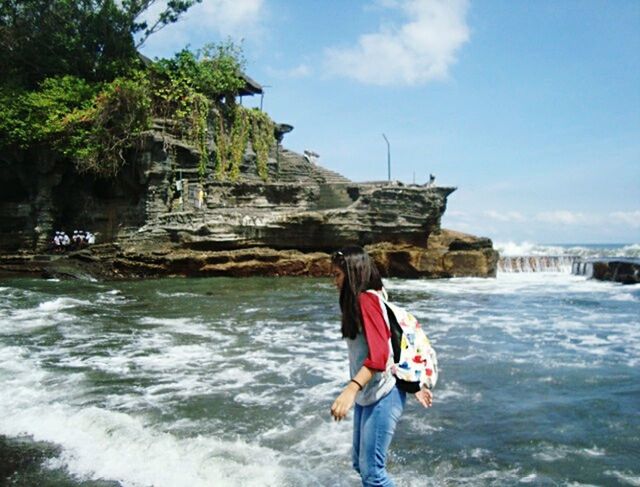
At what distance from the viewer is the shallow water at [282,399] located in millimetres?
4234

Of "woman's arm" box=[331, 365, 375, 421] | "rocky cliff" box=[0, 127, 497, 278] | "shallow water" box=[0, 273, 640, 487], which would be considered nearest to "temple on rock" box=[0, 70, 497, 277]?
"rocky cliff" box=[0, 127, 497, 278]

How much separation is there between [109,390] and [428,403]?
14.6 ft

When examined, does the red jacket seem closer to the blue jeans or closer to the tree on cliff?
the blue jeans

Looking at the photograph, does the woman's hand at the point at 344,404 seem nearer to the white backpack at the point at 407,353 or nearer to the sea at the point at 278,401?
the white backpack at the point at 407,353

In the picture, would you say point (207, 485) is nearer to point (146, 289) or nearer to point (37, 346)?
point (37, 346)

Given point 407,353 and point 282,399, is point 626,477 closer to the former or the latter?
point 407,353

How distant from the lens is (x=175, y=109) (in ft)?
80.3

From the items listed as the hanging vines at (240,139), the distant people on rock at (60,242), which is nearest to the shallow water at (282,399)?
the distant people on rock at (60,242)

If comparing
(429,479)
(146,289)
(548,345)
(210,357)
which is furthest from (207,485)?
(146,289)

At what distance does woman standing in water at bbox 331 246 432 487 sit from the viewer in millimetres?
2875

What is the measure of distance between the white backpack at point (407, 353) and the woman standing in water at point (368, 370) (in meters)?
0.04

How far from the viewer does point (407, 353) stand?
300cm

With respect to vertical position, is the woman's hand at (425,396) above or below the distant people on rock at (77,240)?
below

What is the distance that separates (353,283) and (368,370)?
483 mm
